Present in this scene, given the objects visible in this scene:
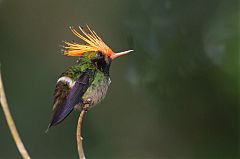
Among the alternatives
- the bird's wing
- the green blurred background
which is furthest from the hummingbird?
the green blurred background

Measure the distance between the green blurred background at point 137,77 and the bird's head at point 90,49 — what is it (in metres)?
1.92

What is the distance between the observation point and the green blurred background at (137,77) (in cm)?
479

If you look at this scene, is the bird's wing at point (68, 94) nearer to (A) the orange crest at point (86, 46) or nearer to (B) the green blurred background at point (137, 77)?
(A) the orange crest at point (86, 46)

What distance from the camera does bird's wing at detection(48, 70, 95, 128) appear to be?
7.27 feet

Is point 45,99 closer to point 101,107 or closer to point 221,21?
point 101,107

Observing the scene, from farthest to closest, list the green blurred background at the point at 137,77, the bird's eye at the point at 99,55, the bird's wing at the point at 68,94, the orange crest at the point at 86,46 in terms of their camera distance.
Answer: the green blurred background at the point at 137,77
the bird's eye at the point at 99,55
the orange crest at the point at 86,46
the bird's wing at the point at 68,94

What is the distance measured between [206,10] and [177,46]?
1.27 feet

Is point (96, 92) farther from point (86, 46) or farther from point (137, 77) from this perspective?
point (137, 77)

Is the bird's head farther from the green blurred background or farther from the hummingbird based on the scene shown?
the green blurred background

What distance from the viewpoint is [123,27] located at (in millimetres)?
5129

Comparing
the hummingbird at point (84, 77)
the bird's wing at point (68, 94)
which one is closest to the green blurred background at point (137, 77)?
the hummingbird at point (84, 77)

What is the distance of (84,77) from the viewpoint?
248 cm

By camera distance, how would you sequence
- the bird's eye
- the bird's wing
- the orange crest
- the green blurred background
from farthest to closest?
the green blurred background
the bird's eye
the orange crest
the bird's wing

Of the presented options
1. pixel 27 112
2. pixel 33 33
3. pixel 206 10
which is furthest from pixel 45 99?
pixel 206 10
